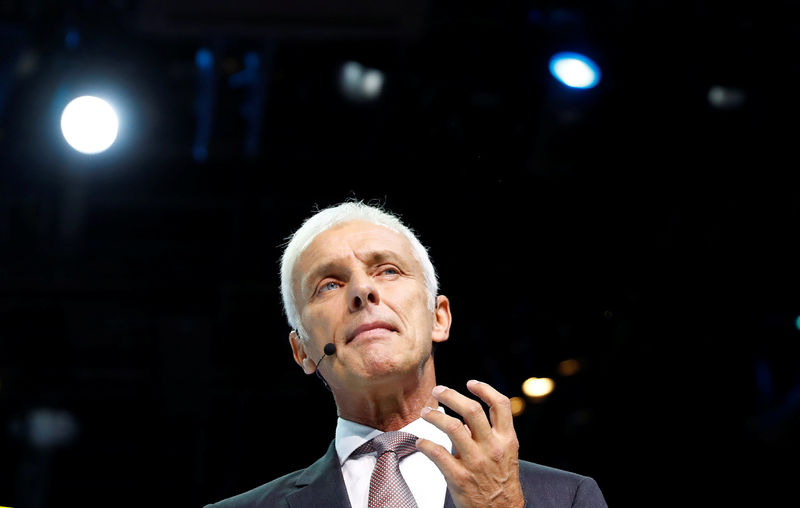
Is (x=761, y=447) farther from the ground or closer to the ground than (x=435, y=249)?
closer to the ground

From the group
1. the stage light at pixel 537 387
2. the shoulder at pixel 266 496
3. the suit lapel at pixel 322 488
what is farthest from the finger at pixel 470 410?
the stage light at pixel 537 387

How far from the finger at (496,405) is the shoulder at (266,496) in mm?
570

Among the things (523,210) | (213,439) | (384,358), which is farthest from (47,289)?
(384,358)

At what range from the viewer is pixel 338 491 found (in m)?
1.87

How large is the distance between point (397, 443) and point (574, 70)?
285 cm

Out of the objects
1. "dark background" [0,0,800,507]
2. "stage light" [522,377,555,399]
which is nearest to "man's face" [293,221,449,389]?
"dark background" [0,0,800,507]

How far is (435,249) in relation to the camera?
451 centimetres

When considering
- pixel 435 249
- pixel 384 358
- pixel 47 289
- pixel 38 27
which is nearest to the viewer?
pixel 384 358

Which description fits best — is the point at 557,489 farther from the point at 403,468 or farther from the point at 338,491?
the point at 338,491

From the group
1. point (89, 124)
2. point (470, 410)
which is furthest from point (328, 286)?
point (89, 124)

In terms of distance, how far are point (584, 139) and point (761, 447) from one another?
6.19ft

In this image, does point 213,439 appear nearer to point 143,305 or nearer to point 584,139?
point 143,305

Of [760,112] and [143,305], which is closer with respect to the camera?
[760,112]

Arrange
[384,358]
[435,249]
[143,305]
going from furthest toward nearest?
[143,305]
[435,249]
[384,358]
